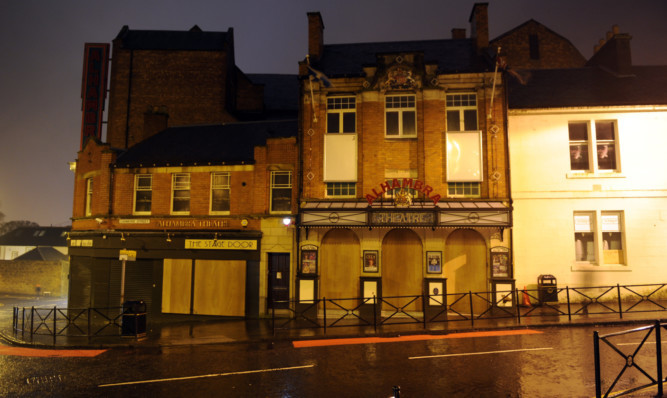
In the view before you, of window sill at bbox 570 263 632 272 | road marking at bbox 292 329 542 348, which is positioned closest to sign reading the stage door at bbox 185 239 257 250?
road marking at bbox 292 329 542 348

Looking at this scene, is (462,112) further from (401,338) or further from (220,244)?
(220,244)

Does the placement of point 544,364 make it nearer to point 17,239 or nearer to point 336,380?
point 336,380

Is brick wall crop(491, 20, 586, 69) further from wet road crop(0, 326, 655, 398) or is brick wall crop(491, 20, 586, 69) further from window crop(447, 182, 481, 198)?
wet road crop(0, 326, 655, 398)

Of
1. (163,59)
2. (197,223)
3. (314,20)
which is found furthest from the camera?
(163,59)

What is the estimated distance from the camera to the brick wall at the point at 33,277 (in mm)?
39438

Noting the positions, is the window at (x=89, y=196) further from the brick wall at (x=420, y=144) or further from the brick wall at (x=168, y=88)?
the brick wall at (x=420, y=144)

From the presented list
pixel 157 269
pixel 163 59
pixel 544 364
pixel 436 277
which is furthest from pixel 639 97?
pixel 163 59

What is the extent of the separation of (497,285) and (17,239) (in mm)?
78685

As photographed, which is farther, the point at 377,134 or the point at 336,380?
the point at 377,134

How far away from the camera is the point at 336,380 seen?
884 centimetres

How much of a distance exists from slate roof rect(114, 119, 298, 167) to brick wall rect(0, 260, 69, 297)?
84.3 feet

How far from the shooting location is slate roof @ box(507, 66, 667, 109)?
60.1 feet

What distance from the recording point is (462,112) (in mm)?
17734

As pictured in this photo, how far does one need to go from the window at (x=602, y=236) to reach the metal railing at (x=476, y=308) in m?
1.41
